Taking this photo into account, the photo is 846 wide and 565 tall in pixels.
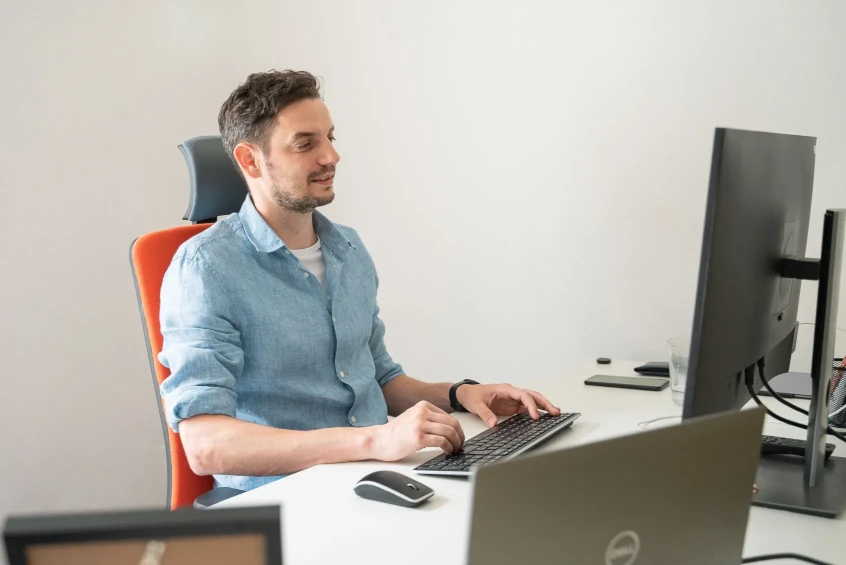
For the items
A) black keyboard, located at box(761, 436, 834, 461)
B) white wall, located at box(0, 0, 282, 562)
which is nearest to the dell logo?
black keyboard, located at box(761, 436, 834, 461)

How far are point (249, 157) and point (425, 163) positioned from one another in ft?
3.31

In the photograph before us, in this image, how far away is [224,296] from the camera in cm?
149

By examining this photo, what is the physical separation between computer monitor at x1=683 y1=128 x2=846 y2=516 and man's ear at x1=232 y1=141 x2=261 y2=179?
1000 mm

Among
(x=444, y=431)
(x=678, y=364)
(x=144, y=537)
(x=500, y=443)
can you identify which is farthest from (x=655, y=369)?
(x=144, y=537)

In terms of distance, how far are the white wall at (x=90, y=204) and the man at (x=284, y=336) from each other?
933mm

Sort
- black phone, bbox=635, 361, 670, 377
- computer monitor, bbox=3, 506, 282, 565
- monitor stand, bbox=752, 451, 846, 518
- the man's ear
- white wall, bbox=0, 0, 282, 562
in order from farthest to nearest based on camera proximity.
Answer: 1. white wall, bbox=0, 0, 282, 562
2. black phone, bbox=635, 361, 670, 377
3. the man's ear
4. monitor stand, bbox=752, 451, 846, 518
5. computer monitor, bbox=3, 506, 282, 565

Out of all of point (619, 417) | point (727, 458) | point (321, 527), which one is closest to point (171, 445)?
point (321, 527)

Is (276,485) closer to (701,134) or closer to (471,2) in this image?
(701,134)

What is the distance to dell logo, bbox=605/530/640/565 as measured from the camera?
2.11 ft

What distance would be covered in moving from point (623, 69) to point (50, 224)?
1667 millimetres

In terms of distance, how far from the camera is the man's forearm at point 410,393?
1686 millimetres

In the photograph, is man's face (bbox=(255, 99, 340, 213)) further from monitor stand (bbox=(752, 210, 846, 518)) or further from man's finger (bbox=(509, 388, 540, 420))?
monitor stand (bbox=(752, 210, 846, 518))

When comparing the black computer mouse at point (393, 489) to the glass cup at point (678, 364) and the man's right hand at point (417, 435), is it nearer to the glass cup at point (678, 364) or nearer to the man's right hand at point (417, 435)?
the man's right hand at point (417, 435)

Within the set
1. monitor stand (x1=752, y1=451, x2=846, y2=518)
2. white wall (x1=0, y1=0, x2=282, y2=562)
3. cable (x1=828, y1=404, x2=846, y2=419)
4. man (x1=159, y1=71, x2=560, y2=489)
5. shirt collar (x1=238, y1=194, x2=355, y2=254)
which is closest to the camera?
monitor stand (x1=752, y1=451, x2=846, y2=518)
